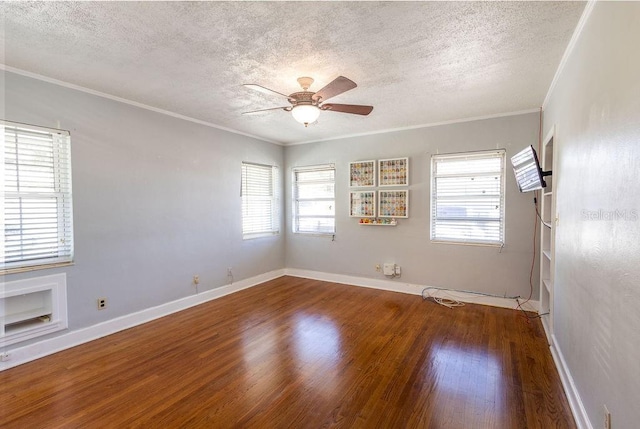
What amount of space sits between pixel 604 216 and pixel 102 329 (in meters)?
4.26

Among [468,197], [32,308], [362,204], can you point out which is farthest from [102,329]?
[468,197]

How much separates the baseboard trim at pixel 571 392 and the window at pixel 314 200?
11.3ft

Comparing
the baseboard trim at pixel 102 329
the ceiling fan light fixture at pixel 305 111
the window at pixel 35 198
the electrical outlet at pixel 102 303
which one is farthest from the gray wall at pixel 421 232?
the window at pixel 35 198

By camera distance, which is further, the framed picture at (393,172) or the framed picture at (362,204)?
the framed picture at (362,204)

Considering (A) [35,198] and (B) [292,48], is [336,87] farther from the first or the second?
(A) [35,198]

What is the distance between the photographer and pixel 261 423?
193 centimetres

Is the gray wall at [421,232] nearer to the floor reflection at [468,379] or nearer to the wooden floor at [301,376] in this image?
the wooden floor at [301,376]

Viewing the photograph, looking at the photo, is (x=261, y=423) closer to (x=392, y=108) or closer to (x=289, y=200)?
(x=392, y=108)

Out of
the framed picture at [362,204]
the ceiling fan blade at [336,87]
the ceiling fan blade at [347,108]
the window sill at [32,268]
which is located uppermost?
Result: the ceiling fan blade at [336,87]

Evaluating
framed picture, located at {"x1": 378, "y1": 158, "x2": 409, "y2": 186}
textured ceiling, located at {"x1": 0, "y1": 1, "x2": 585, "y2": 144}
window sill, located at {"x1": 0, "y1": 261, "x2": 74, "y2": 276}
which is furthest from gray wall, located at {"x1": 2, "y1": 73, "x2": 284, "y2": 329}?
framed picture, located at {"x1": 378, "y1": 158, "x2": 409, "y2": 186}

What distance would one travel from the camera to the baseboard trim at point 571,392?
1.80m

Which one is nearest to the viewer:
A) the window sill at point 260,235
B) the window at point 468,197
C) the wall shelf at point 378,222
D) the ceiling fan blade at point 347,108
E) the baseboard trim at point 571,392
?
the baseboard trim at point 571,392

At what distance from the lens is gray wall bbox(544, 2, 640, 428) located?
1.22 metres

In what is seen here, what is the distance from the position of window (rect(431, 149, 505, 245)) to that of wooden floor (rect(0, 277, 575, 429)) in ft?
3.61
